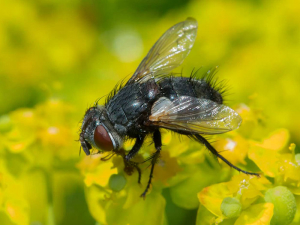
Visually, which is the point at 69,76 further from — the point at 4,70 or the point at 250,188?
the point at 250,188

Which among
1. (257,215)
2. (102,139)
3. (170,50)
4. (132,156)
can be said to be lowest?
(257,215)

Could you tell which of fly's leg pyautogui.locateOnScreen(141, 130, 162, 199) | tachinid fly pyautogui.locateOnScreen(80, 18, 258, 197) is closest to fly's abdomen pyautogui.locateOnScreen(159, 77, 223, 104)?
tachinid fly pyautogui.locateOnScreen(80, 18, 258, 197)

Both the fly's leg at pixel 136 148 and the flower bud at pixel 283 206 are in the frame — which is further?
the fly's leg at pixel 136 148

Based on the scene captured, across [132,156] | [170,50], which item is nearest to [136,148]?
[132,156]

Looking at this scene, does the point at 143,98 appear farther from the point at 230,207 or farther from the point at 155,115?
the point at 230,207

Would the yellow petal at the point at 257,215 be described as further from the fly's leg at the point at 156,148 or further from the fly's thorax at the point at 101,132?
the fly's thorax at the point at 101,132

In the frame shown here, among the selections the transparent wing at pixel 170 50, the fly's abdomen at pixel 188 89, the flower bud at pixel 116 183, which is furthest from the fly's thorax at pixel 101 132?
the transparent wing at pixel 170 50

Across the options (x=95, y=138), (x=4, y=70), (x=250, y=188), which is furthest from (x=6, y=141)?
(x=4, y=70)
